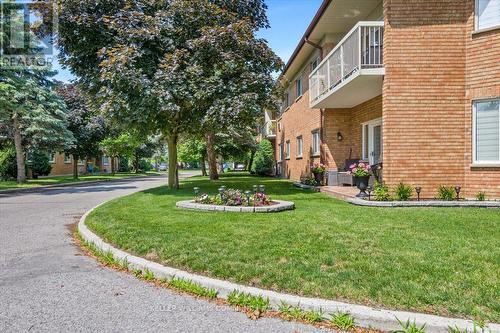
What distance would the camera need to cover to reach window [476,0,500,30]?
31.1 feet

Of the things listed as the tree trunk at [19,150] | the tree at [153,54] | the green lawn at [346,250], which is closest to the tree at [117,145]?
Result: the tree trunk at [19,150]

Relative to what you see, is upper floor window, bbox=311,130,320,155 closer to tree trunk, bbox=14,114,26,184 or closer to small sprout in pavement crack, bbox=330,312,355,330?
small sprout in pavement crack, bbox=330,312,355,330

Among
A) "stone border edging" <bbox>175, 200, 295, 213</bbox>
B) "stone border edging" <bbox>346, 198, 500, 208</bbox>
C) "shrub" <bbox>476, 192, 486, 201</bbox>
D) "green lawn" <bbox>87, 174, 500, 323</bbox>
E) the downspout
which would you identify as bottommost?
"green lawn" <bbox>87, 174, 500, 323</bbox>

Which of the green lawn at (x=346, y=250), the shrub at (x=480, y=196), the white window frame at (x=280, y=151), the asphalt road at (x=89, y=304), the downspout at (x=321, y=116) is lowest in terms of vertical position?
the asphalt road at (x=89, y=304)

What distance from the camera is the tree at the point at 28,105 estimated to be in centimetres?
2116

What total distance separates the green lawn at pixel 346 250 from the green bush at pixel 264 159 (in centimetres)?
2160

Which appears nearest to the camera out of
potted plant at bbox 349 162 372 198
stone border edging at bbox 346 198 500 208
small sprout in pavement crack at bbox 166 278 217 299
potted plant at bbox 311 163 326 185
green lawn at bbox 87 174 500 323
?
green lawn at bbox 87 174 500 323

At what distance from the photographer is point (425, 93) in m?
9.99

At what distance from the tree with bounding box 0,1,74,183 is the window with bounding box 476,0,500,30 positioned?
20.9 m

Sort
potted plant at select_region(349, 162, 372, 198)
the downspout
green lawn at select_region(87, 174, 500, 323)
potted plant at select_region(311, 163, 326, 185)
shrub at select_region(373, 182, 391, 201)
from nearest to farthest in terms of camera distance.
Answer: green lawn at select_region(87, 174, 500, 323) → shrub at select_region(373, 182, 391, 201) → potted plant at select_region(349, 162, 372, 198) → potted plant at select_region(311, 163, 326, 185) → the downspout

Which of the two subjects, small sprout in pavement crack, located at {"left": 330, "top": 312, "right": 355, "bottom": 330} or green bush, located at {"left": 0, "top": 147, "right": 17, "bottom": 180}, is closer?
small sprout in pavement crack, located at {"left": 330, "top": 312, "right": 355, "bottom": 330}

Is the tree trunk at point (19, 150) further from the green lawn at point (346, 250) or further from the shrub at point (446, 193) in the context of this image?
the shrub at point (446, 193)

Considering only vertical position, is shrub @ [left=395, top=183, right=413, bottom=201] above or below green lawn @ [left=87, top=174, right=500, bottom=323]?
above

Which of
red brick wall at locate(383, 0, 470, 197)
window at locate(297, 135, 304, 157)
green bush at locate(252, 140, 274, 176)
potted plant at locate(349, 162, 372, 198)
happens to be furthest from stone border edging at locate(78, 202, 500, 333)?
green bush at locate(252, 140, 274, 176)
